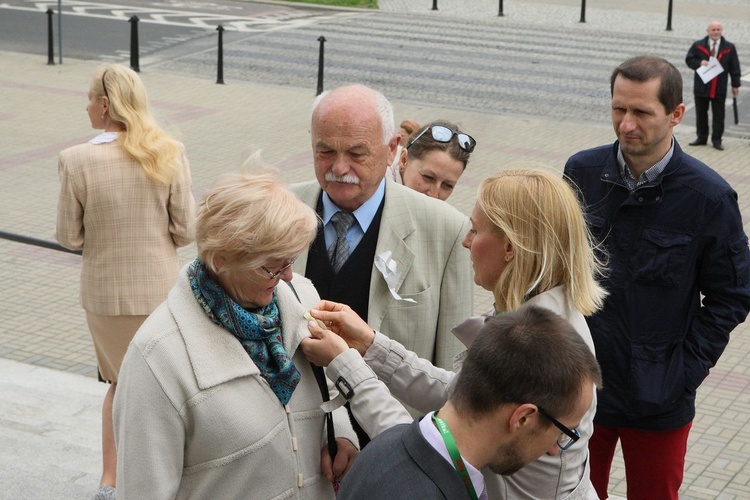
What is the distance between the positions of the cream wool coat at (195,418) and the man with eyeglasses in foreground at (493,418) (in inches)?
22.5

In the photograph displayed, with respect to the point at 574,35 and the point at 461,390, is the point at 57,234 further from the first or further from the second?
the point at 574,35

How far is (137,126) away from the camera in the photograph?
5.42 metres

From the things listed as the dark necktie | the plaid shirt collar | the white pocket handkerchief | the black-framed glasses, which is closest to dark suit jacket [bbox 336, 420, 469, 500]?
the black-framed glasses

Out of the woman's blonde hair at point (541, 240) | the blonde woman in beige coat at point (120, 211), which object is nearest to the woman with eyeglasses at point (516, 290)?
the woman's blonde hair at point (541, 240)

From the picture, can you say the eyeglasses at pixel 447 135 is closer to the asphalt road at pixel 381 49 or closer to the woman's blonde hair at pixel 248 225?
the woman's blonde hair at pixel 248 225

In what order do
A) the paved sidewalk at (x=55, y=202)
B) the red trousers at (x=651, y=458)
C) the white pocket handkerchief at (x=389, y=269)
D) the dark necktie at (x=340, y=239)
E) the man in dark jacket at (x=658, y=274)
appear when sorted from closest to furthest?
the white pocket handkerchief at (x=389, y=269) < the dark necktie at (x=340, y=239) < the man in dark jacket at (x=658, y=274) < the red trousers at (x=651, y=458) < the paved sidewalk at (x=55, y=202)

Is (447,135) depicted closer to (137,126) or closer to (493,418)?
(137,126)

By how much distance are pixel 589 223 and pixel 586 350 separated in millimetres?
1863

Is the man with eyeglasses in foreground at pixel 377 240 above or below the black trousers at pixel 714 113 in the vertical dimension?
above

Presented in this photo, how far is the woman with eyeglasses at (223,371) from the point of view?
270 centimetres

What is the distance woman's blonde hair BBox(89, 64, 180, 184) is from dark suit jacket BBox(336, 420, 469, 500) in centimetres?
339

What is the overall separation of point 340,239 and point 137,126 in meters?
2.10

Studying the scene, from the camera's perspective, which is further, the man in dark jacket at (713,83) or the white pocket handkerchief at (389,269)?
the man in dark jacket at (713,83)

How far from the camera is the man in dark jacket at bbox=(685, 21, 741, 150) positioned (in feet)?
46.4
